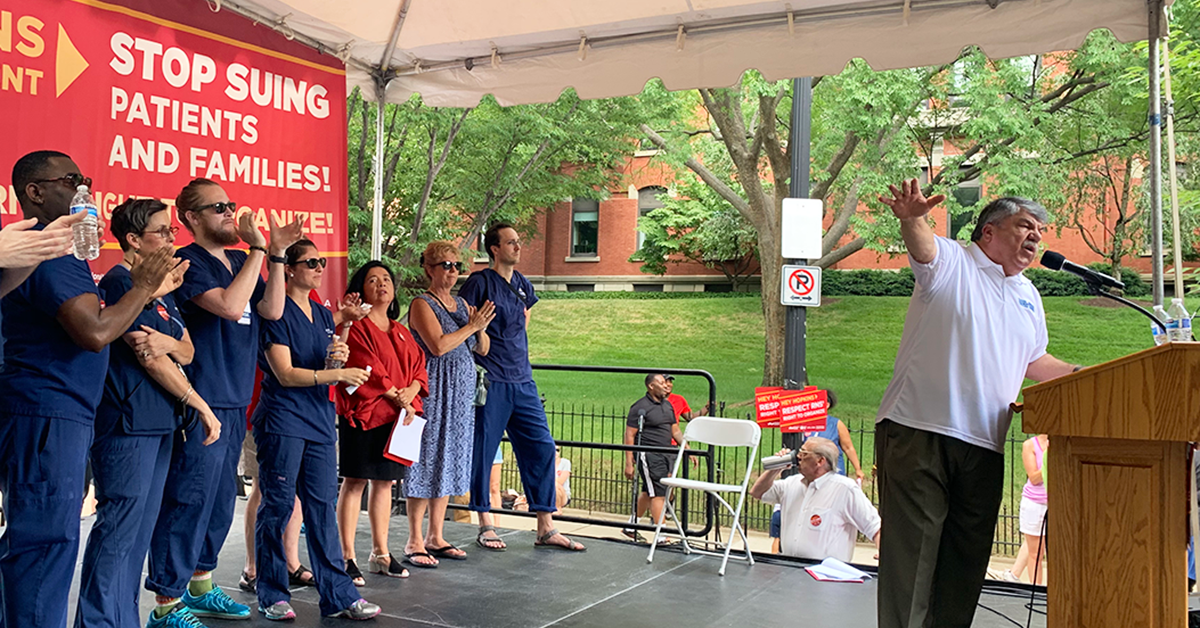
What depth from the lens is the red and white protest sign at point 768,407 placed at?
6879 millimetres

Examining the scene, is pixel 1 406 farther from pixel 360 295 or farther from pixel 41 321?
pixel 360 295

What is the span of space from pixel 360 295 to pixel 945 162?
11950mm

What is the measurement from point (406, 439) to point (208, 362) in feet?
4.93

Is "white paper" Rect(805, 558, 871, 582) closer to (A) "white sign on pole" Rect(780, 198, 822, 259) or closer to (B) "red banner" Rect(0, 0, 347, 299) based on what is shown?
(A) "white sign on pole" Rect(780, 198, 822, 259)

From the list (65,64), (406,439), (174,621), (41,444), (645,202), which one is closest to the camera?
(41,444)

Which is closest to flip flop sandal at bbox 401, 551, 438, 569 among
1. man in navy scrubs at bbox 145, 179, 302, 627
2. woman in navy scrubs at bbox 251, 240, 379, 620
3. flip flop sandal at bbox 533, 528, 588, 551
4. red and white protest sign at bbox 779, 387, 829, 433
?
flip flop sandal at bbox 533, 528, 588, 551

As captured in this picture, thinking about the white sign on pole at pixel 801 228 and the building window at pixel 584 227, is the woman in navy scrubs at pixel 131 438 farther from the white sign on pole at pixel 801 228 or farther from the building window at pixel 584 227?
the building window at pixel 584 227

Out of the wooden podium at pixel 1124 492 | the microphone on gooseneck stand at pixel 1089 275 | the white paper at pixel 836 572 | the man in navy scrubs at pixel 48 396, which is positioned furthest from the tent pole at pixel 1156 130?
the man in navy scrubs at pixel 48 396

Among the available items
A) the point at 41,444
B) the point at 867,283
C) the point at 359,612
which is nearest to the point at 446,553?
the point at 359,612

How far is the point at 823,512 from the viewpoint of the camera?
614cm

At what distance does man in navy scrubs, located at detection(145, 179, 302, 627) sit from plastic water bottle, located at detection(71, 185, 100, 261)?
0.87m

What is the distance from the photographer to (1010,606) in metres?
5.19

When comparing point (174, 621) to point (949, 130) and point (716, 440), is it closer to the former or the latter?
point (716, 440)

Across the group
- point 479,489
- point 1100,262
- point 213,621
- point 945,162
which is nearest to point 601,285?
point 1100,262
